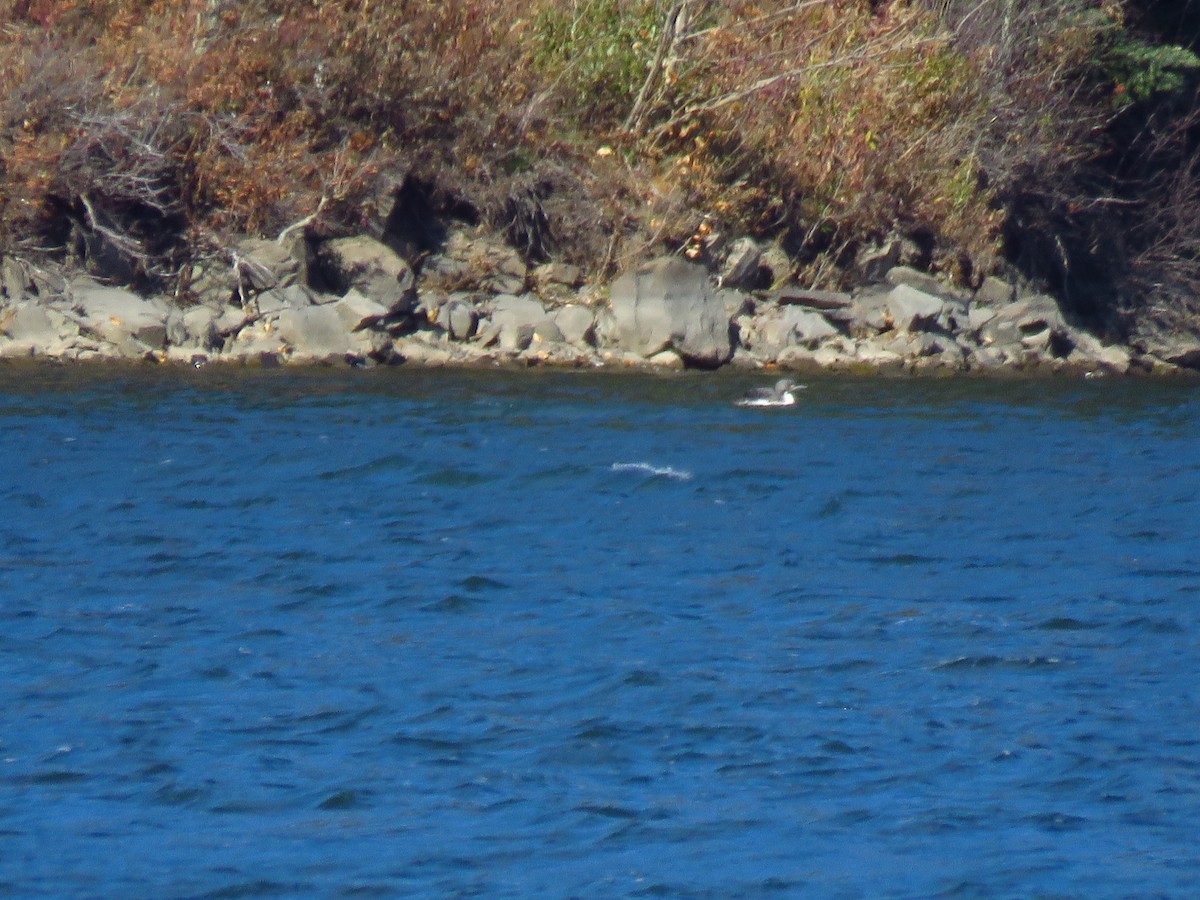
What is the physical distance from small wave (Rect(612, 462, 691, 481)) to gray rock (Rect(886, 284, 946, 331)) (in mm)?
9332

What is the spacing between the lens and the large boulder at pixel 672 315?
2100cm

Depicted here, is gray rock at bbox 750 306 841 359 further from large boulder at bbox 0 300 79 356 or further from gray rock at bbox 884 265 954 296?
large boulder at bbox 0 300 79 356

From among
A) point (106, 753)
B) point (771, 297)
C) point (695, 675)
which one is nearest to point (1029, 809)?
point (695, 675)

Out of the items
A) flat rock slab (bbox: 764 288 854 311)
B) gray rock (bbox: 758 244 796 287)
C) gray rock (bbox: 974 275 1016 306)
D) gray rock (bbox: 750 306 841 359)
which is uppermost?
gray rock (bbox: 758 244 796 287)

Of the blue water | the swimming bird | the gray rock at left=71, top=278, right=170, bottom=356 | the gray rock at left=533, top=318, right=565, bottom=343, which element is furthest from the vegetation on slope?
the blue water

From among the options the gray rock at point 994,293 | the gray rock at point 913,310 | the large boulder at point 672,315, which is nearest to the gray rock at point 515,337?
the large boulder at point 672,315

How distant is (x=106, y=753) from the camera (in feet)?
21.4

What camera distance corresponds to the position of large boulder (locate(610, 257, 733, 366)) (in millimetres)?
21000

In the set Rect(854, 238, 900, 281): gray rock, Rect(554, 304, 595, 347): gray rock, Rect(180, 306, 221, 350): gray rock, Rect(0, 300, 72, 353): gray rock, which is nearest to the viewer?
Rect(0, 300, 72, 353): gray rock

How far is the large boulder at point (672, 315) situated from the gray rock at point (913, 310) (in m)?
2.59

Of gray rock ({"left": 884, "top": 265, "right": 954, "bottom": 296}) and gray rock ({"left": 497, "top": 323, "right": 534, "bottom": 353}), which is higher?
gray rock ({"left": 884, "top": 265, "right": 954, "bottom": 296})

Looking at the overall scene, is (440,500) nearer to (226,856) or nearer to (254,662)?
(254,662)

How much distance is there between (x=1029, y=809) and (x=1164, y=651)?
246cm

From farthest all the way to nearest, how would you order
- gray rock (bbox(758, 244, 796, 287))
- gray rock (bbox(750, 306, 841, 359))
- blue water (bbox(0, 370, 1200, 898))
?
1. gray rock (bbox(758, 244, 796, 287))
2. gray rock (bbox(750, 306, 841, 359))
3. blue water (bbox(0, 370, 1200, 898))
